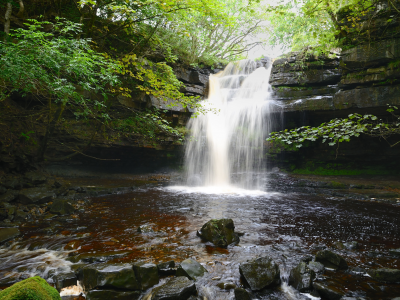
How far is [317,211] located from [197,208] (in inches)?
153

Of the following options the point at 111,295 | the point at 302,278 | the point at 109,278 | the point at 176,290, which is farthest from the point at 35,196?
the point at 302,278

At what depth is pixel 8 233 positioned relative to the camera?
430 cm

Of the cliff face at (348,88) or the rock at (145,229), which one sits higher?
the cliff face at (348,88)

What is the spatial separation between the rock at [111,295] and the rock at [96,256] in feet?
3.00

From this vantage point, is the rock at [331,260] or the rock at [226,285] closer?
the rock at [226,285]

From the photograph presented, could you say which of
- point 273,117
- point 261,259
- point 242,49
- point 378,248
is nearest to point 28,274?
point 261,259

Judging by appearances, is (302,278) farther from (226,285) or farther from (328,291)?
(226,285)

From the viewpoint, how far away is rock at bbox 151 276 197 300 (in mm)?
2430

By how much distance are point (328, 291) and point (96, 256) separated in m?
3.39

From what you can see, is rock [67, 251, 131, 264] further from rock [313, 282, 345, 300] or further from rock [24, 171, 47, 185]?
rock [24, 171, 47, 185]

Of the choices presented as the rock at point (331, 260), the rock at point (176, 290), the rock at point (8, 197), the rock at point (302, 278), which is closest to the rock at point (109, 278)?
the rock at point (176, 290)

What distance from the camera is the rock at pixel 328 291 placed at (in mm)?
2564

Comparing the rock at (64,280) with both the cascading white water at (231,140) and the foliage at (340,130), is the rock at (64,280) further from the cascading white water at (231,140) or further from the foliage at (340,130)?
the cascading white water at (231,140)

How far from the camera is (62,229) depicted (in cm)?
480
